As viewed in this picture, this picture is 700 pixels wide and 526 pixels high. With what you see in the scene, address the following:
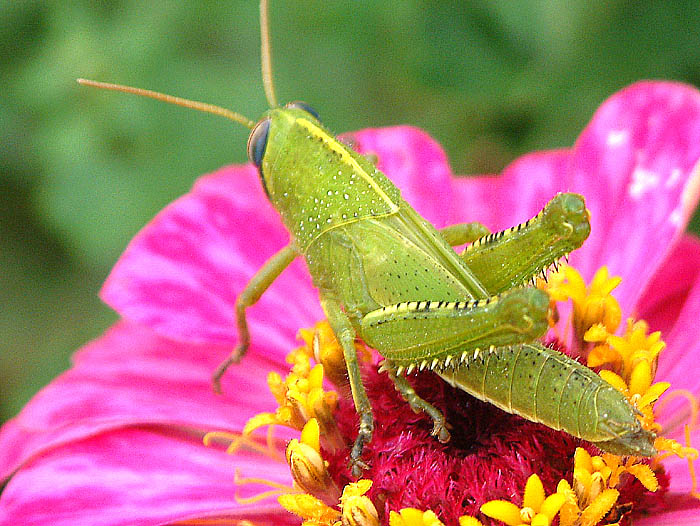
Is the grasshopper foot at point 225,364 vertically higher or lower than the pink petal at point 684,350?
higher

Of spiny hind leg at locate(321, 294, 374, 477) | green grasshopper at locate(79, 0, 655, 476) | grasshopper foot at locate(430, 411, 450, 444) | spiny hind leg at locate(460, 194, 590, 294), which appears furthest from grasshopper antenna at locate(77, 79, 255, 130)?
grasshopper foot at locate(430, 411, 450, 444)

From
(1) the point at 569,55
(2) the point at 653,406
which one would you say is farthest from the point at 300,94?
(2) the point at 653,406

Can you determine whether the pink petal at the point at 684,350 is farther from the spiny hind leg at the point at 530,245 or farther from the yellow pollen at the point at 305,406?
the yellow pollen at the point at 305,406

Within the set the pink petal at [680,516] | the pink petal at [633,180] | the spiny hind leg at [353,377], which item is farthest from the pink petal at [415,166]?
the pink petal at [680,516]

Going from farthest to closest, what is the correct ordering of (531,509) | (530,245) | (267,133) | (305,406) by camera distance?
(267,133)
(305,406)
(530,245)
(531,509)

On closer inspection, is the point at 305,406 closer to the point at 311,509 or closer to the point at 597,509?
the point at 311,509

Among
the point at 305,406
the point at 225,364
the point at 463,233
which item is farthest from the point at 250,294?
the point at 463,233
